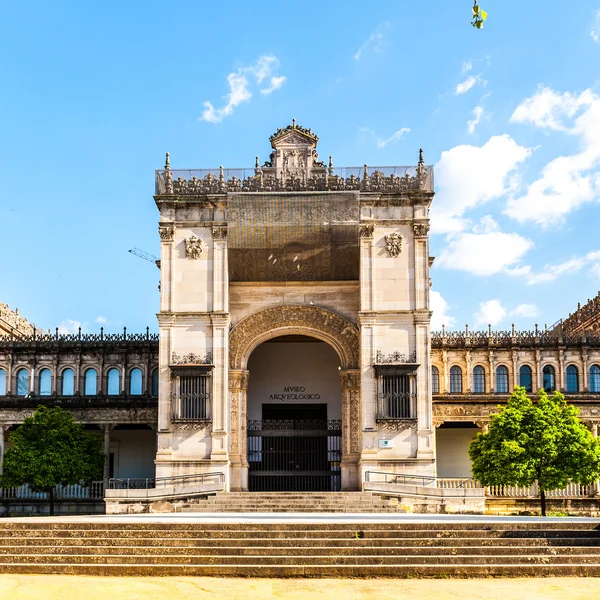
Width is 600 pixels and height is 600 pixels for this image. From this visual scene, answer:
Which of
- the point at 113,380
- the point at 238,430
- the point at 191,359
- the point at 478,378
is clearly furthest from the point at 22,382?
the point at 478,378

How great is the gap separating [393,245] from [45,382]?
19459 mm

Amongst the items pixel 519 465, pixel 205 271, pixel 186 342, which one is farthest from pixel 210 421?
pixel 519 465

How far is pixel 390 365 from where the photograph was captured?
35.6 meters

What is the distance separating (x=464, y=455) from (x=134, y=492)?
19671 mm

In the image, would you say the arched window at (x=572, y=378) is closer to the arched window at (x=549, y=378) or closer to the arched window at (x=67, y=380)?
the arched window at (x=549, y=378)

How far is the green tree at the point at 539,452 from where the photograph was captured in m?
35.0

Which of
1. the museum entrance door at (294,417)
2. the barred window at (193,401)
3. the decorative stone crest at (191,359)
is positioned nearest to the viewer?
the barred window at (193,401)

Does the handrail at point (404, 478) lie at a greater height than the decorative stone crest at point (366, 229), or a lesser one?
lesser

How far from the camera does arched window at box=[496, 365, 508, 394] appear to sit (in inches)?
1742

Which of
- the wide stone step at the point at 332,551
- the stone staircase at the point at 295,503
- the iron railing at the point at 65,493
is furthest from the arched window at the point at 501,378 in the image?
the wide stone step at the point at 332,551

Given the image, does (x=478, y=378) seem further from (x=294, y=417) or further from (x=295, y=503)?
(x=295, y=503)

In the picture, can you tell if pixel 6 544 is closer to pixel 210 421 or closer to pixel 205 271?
pixel 210 421

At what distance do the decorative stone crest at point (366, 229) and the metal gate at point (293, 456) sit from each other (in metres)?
8.75

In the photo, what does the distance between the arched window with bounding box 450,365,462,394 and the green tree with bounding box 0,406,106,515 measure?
17446 mm
